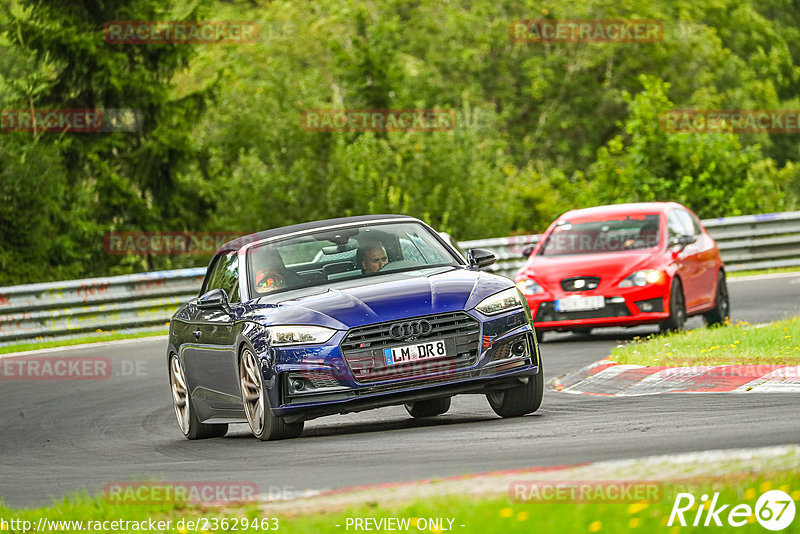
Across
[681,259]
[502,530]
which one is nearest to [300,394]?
[502,530]

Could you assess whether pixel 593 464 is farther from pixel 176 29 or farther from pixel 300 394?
pixel 176 29

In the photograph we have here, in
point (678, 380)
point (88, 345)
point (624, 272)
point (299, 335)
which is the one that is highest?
point (299, 335)

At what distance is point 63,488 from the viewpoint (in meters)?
8.55

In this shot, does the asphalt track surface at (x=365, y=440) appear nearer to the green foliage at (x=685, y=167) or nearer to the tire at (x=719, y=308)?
the tire at (x=719, y=308)

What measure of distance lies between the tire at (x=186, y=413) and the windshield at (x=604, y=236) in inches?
277

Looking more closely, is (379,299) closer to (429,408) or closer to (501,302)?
(501,302)

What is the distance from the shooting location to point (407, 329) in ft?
31.7

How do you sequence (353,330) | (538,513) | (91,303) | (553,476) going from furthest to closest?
(91,303), (353,330), (553,476), (538,513)

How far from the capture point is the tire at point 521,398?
34.3 ft

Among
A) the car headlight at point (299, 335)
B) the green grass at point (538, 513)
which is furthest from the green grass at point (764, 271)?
the green grass at point (538, 513)

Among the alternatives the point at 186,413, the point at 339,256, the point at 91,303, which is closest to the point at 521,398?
the point at 339,256

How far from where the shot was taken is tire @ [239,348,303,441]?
32.9ft

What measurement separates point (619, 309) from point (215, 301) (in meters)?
7.02

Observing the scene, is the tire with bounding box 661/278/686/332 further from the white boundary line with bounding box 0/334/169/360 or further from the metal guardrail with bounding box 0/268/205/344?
the metal guardrail with bounding box 0/268/205/344
